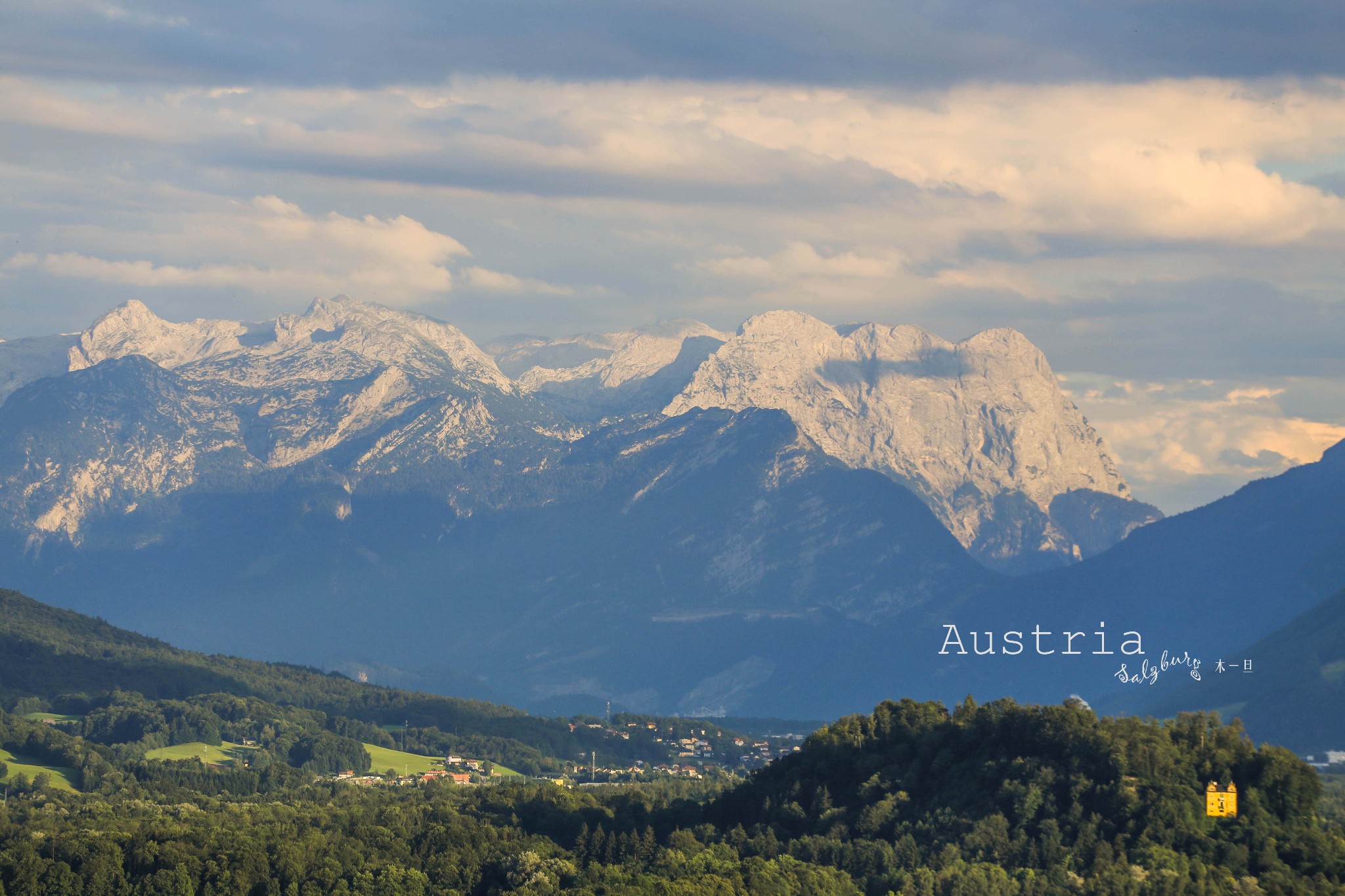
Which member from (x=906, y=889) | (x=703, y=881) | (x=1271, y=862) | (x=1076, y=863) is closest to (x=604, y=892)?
(x=703, y=881)

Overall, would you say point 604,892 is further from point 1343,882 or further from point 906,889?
point 1343,882

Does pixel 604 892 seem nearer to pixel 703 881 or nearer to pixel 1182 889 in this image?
pixel 703 881

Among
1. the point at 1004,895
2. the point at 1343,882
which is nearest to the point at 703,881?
the point at 1004,895

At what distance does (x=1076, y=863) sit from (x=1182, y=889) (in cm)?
1384

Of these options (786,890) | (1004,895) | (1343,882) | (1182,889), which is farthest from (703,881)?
(1343,882)

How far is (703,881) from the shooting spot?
655 feet

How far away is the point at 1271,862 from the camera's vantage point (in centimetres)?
19538

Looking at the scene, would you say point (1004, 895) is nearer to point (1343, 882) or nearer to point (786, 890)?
point (786, 890)

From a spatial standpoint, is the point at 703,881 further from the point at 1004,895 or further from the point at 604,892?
the point at 1004,895

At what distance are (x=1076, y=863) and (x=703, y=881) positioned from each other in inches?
1441

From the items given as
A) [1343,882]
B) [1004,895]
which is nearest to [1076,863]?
[1004,895]

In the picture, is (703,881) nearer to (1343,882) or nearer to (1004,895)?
(1004,895)

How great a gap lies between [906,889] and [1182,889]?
25.6 metres

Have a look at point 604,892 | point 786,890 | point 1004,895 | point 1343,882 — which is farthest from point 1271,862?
point 604,892
